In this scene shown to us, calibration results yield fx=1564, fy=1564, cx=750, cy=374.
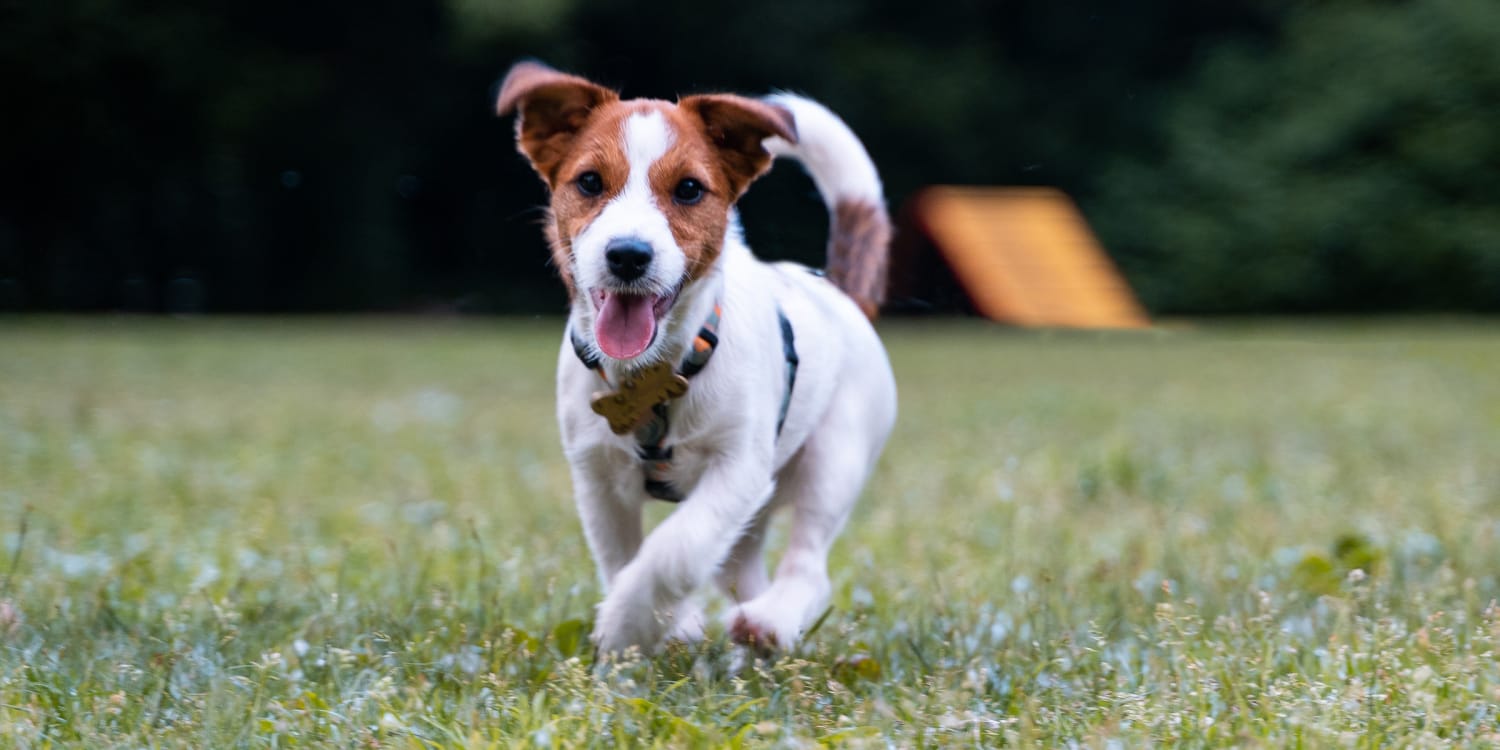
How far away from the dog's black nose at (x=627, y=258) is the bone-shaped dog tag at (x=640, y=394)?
242 mm

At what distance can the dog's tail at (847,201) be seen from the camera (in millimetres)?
4250

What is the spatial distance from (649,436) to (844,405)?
2.30ft

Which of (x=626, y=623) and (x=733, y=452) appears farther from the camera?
(x=733, y=452)

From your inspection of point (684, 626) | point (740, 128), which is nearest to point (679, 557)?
point (684, 626)

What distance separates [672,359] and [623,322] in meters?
0.19

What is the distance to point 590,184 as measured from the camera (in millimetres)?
3297

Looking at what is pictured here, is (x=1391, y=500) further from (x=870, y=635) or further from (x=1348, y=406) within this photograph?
(x=1348, y=406)

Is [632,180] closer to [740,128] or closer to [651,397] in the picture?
[740,128]

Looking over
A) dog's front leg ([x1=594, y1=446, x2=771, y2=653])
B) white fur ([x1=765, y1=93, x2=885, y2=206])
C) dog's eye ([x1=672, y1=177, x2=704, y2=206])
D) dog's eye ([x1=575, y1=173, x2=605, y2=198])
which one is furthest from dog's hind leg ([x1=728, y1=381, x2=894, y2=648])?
dog's eye ([x1=575, y1=173, x2=605, y2=198])

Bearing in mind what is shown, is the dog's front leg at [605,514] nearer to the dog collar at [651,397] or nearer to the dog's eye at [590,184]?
the dog collar at [651,397]

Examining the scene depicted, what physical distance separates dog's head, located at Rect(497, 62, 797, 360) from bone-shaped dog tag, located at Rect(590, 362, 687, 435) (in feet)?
0.31

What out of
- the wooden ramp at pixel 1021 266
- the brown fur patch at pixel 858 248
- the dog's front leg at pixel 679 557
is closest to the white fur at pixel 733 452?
the dog's front leg at pixel 679 557

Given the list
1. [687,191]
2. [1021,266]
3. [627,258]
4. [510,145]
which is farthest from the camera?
[510,145]

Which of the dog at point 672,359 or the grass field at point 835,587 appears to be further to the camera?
Result: the dog at point 672,359
